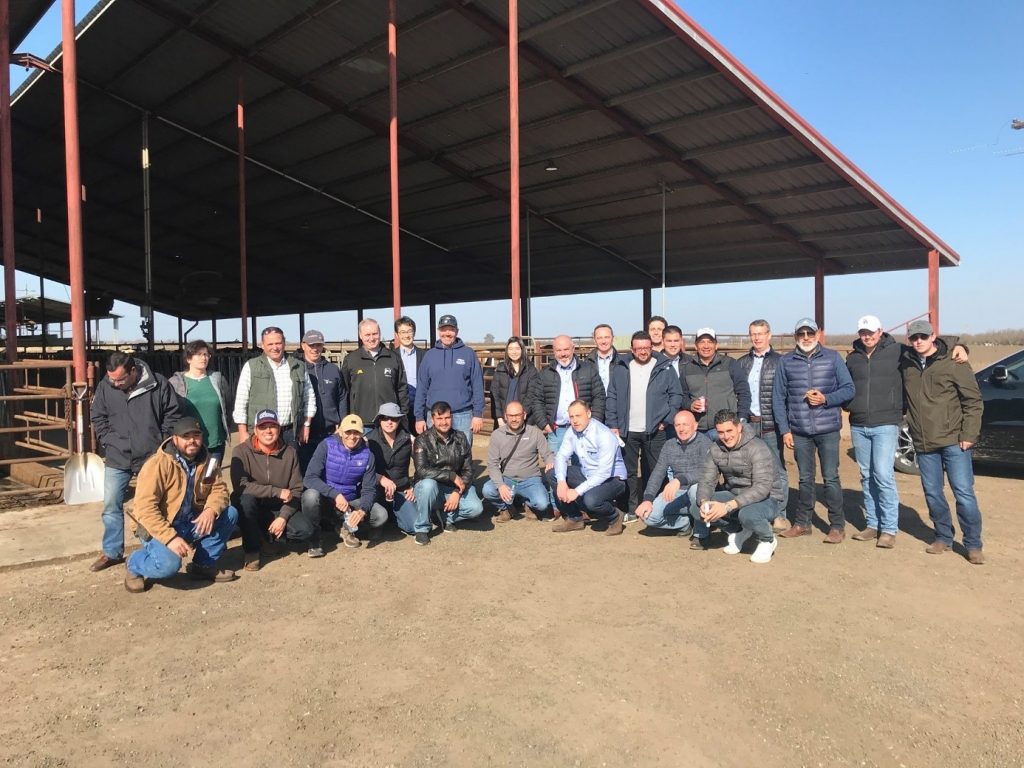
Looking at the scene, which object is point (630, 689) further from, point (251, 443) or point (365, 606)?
point (251, 443)

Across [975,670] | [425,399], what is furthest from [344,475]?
[975,670]

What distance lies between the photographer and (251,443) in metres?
4.58

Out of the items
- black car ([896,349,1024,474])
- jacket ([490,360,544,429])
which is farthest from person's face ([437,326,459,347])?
black car ([896,349,1024,474])

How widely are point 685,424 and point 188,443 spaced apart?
3.41m

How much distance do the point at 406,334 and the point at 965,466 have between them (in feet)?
14.3

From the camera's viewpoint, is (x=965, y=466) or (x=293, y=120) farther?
(x=293, y=120)

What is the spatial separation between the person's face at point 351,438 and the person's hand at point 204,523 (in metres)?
1.00

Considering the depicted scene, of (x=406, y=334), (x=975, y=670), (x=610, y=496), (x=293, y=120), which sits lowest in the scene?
(x=975, y=670)

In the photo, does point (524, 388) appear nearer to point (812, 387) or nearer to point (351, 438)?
point (351, 438)

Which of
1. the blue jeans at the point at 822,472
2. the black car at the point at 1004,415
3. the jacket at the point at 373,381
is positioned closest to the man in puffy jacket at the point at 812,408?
the blue jeans at the point at 822,472

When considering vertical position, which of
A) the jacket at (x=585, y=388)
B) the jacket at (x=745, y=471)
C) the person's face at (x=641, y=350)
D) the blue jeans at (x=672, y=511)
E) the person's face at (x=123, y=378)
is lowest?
the blue jeans at (x=672, y=511)

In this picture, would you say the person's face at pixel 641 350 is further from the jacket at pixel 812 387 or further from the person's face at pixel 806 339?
the person's face at pixel 806 339

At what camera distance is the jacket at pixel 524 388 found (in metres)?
5.75

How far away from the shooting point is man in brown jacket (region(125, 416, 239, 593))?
3797 mm
